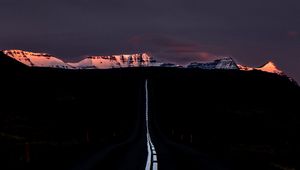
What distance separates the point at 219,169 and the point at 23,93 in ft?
564

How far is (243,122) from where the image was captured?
14788 centimetres

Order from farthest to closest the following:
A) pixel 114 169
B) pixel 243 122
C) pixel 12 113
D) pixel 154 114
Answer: pixel 243 122 < pixel 154 114 < pixel 12 113 < pixel 114 169

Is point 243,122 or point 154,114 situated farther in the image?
point 243,122

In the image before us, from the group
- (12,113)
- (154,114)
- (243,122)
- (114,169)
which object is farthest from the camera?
(243,122)

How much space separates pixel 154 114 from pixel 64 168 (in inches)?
4585

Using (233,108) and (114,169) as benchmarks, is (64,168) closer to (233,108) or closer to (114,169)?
(114,169)

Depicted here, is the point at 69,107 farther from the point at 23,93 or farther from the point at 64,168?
the point at 64,168

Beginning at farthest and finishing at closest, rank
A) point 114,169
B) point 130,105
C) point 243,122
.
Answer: point 130,105 < point 243,122 < point 114,169

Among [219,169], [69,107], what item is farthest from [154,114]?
[219,169]

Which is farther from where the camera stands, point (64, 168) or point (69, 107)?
point (69, 107)

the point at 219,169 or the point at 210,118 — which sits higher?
the point at 219,169

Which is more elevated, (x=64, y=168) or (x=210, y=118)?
(x=64, y=168)

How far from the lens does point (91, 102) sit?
176m

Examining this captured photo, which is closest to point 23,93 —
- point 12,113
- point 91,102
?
point 91,102
